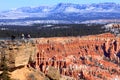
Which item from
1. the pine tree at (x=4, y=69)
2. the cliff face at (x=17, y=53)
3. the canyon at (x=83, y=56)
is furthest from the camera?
the canyon at (x=83, y=56)

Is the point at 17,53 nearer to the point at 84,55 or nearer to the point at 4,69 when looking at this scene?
the point at 4,69

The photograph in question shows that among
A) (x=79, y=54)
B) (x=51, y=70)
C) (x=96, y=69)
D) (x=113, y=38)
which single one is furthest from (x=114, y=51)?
(x=51, y=70)

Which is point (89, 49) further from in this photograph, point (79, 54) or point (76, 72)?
point (76, 72)

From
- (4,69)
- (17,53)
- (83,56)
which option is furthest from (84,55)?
(4,69)

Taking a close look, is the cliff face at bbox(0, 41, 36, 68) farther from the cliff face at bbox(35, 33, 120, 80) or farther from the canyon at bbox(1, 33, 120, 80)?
the cliff face at bbox(35, 33, 120, 80)

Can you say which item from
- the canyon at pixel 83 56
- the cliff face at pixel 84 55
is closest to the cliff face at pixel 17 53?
the canyon at pixel 83 56

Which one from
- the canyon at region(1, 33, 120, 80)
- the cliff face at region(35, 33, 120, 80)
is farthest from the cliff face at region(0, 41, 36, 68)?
the cliff face at region(35, 33, 120, 80)

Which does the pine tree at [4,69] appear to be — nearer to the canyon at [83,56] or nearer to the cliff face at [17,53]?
the cliff face at [17,53]

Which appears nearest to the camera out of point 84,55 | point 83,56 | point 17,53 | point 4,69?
point 4,69
